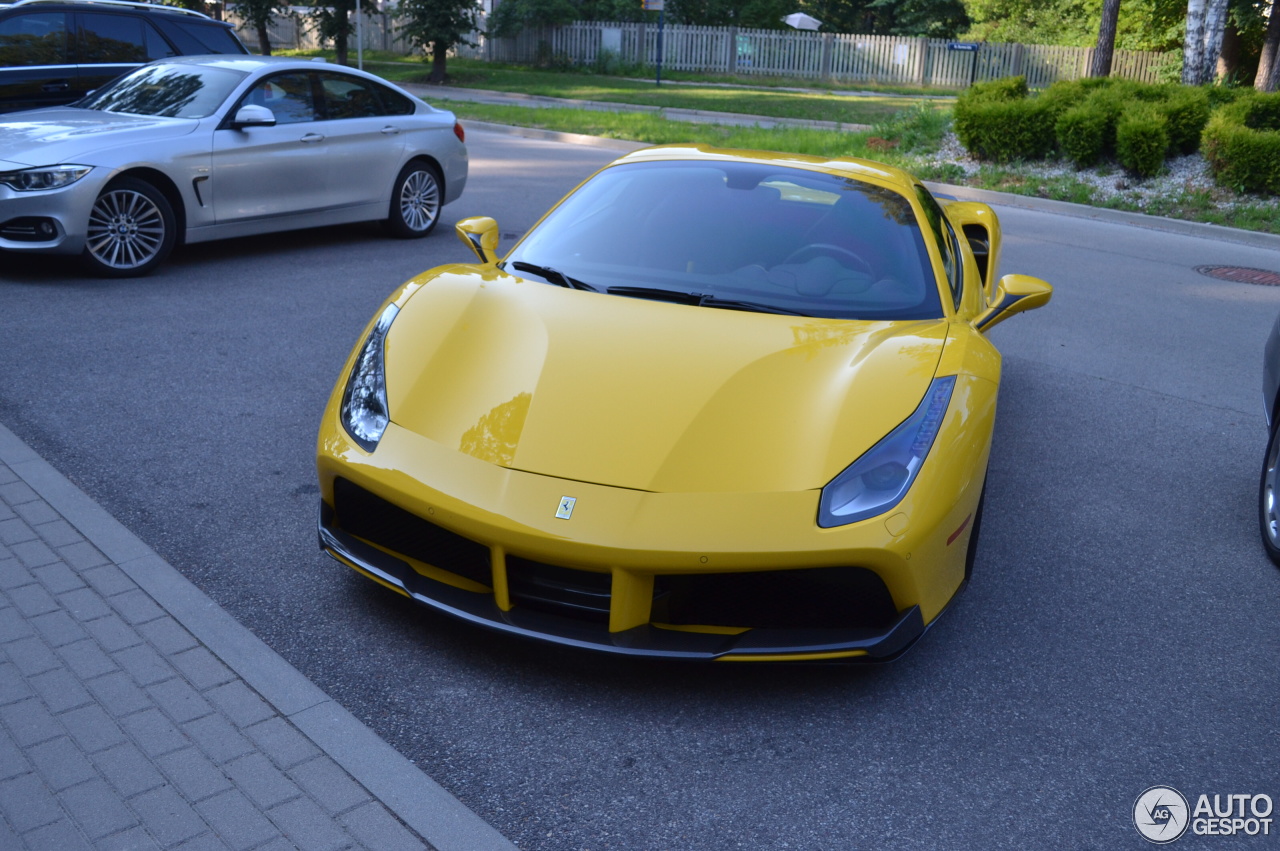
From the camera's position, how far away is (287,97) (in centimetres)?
883

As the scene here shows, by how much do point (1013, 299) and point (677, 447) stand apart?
1958mm

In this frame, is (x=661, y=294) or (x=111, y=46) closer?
(x=661, y=294)

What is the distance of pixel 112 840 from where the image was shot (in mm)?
2518

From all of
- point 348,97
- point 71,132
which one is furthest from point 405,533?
point 348,97

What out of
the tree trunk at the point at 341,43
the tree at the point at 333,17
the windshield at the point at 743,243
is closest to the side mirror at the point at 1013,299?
the windshield at the point at 743,243

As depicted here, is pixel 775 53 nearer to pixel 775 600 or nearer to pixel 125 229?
pixel 125 229

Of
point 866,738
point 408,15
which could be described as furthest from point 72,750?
→ point 408,15

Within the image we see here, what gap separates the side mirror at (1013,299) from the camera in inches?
175

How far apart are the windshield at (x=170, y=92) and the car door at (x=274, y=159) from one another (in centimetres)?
24

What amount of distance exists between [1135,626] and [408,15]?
33275 mm

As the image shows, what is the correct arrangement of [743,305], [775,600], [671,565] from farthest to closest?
1. [743,305]
2. [775,600]
3. [671,565]

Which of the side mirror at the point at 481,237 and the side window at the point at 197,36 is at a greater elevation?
the side window at the point at 197,36

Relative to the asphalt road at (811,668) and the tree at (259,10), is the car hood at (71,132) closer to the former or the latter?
the asphalt road at (811,668)

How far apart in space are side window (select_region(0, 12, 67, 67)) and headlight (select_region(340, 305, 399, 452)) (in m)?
8.28
